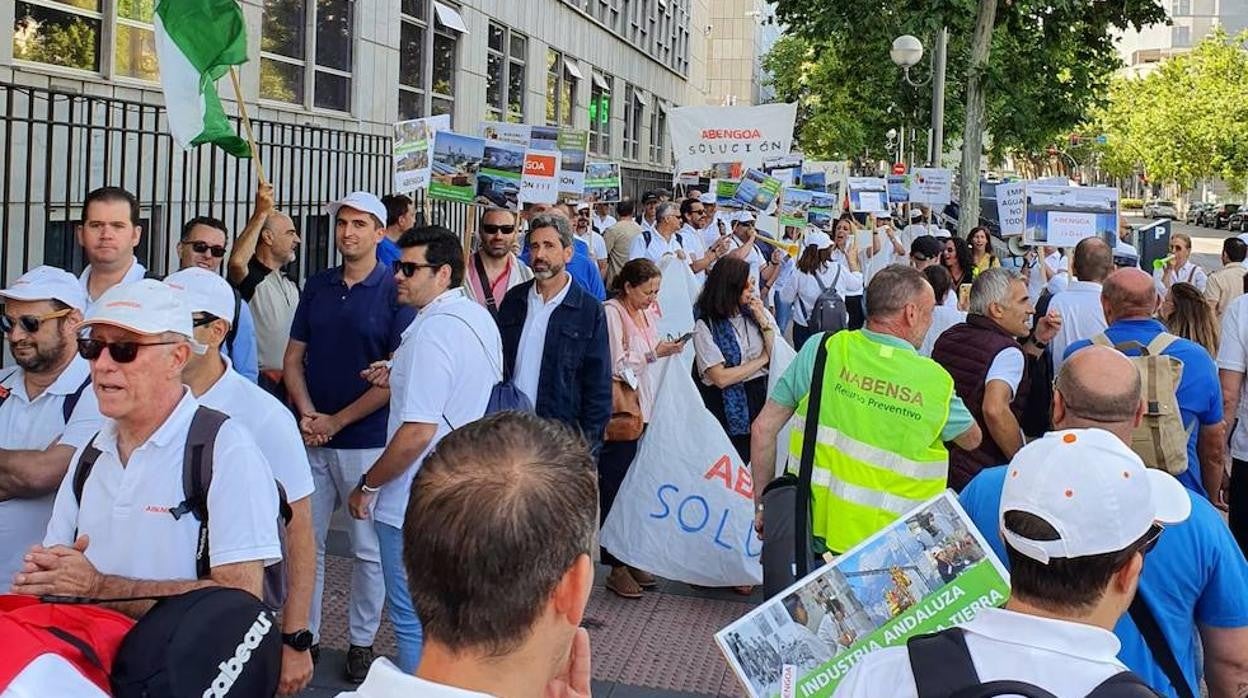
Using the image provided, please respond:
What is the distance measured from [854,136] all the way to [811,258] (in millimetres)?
40680

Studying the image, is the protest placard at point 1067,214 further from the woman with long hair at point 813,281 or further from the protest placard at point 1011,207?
the woman with long hair at point 813,281

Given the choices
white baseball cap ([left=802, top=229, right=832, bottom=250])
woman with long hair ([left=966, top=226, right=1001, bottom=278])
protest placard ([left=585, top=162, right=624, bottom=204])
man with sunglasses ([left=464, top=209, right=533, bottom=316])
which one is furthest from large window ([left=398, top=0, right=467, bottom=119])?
man with sunglasses ([left=464, top=209, right=533, bottom=316])

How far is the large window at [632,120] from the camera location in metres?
35.1

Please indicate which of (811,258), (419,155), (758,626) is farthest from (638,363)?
(811,258)

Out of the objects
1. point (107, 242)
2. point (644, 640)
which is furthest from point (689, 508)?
point (107, 242)

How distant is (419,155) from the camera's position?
9453 millimetres

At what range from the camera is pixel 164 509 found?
3.13 m

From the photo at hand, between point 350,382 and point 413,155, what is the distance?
4.15m

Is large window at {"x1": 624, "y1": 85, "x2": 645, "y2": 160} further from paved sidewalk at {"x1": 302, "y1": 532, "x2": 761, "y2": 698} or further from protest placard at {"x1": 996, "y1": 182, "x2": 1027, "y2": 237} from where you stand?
paved sidewalk at {"x1": 302, "y1": 532, "x2": 761, "y2": 698}

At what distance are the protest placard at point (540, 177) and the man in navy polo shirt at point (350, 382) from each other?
4.69 m

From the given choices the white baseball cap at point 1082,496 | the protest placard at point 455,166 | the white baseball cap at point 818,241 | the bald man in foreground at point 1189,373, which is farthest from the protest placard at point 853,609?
the white baseball cap at point 818,241

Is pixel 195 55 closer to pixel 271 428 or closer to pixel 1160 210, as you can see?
pixel 271 428

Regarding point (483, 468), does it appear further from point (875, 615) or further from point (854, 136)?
point (854, 136)

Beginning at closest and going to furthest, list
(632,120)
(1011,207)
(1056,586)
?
1. (1056,586)
2. (1011,207)
3. (632,120)
